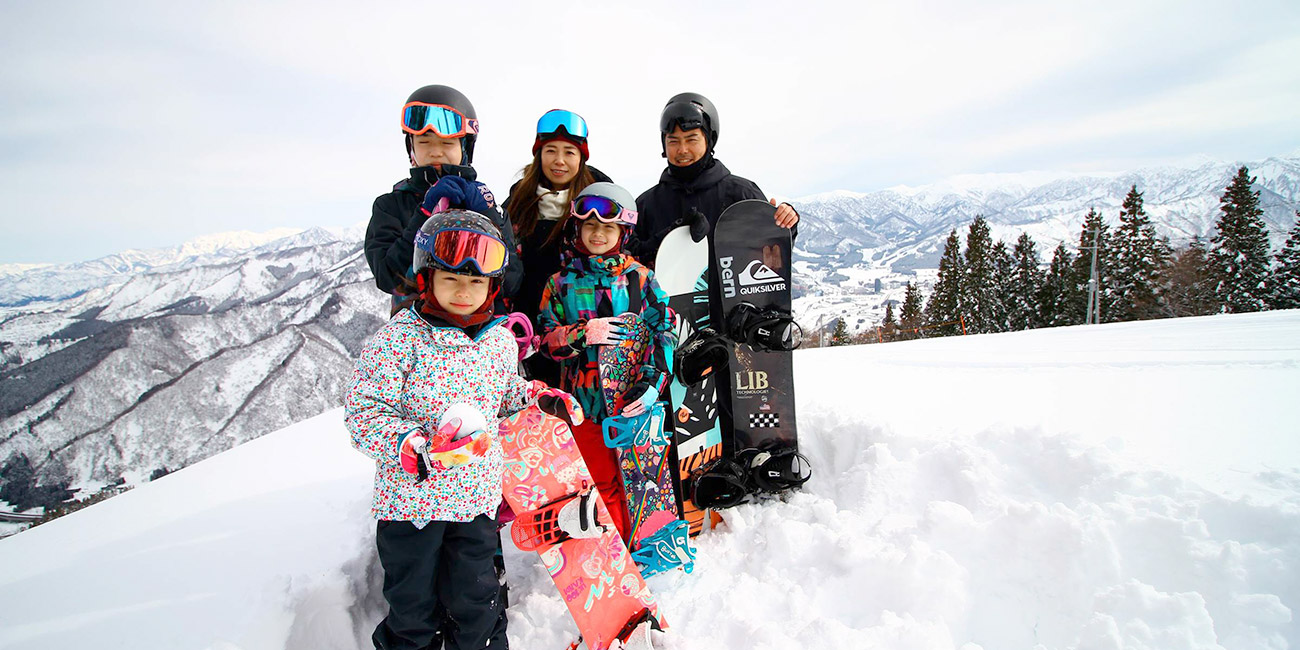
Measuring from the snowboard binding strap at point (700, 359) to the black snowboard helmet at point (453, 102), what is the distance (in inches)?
65.4

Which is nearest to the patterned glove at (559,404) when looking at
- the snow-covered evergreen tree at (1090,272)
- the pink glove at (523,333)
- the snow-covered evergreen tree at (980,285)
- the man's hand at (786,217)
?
the pink glove at (523,333)

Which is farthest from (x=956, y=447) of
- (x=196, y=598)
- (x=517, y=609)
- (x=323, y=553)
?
(x=196, y=598)

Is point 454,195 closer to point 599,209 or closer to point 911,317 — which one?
point 599,209

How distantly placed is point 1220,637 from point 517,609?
2.86m

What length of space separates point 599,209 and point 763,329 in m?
1.38

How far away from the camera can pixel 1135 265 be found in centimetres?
3198

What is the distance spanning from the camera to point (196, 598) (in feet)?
7.07

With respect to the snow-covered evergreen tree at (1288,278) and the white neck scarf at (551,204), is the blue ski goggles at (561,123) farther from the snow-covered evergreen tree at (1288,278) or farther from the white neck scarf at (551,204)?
the snow-covered evergreen tree at (1288,278)

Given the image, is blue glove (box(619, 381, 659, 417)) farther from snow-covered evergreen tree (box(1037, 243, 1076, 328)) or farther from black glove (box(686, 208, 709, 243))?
snow-covered evergreen tree (box(1037, 243, 1076, 328))

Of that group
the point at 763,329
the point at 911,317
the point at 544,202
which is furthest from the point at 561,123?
the point at 911,317

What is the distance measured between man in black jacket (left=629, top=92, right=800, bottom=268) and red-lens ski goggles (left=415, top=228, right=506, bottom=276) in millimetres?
1440

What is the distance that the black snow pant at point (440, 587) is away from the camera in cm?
197

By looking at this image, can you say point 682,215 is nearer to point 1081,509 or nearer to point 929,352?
point 1081,509

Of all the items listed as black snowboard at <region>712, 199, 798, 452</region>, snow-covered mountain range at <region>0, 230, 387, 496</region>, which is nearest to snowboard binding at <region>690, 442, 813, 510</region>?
black snowboard at <region>712, 199, 798, 452</region>
